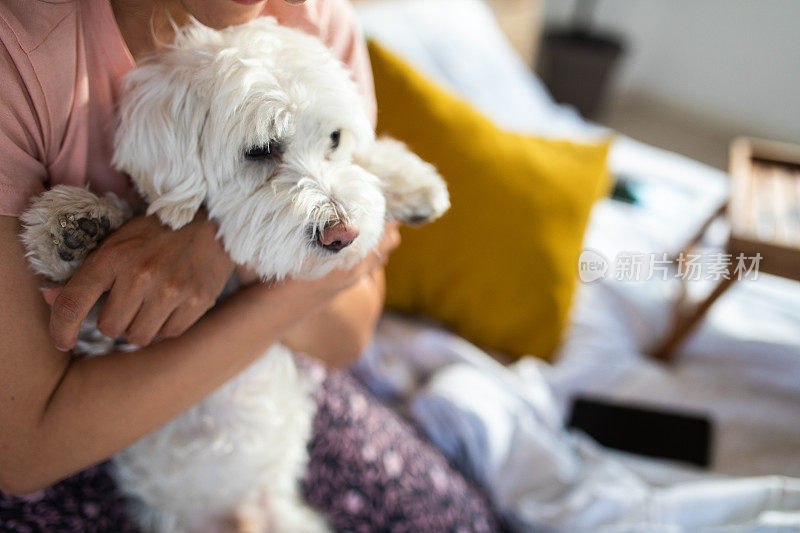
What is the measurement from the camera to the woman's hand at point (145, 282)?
583 mm

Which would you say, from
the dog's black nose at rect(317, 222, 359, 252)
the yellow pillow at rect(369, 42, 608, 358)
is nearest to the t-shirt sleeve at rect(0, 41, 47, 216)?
the dog's black nose at rect(317, 222, 359, 252)

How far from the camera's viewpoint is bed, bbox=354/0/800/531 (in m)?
1.06

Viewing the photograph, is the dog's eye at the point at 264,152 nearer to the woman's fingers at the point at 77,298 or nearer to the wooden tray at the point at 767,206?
the woman's fingers at the point at 77,298

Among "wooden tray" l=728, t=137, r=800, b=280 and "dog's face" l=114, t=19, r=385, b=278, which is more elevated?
"dog's face" l=114, t=19, r=385, b=278

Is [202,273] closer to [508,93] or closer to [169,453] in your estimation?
[169,453]

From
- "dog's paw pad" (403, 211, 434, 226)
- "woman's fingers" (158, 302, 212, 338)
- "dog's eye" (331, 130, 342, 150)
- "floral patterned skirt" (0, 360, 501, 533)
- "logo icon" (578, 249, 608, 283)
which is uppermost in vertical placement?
"dog's eye" (331, 130, 342, 150)

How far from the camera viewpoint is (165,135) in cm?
61

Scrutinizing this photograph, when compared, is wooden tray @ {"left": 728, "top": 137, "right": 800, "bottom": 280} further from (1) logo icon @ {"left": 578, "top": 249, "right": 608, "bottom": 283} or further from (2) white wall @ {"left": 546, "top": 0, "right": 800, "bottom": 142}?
(2) white wall @ {"left": 546, "top": 0, "right": 800, "bottom": 142}

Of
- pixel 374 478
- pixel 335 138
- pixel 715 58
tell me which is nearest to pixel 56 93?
pixel 335 138

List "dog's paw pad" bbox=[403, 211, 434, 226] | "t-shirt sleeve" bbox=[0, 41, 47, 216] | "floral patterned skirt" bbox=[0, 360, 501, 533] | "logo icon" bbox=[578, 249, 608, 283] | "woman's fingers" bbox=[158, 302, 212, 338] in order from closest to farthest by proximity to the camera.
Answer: "t-shirt sleeve" bbox=[0, 41, 47, 216]
"woman's fingers" bbox=[158, 302, 212, 338]
"dog's paw pad" bbox=[403, 211, 434, 226]
"floral patterned skirt" bbox=[0, 360, 501, 533]
"logo icon" bbox=[578, 249, 608, 283]

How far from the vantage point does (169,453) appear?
2.67 feet

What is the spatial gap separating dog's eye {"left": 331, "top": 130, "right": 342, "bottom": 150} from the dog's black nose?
0.14 metres

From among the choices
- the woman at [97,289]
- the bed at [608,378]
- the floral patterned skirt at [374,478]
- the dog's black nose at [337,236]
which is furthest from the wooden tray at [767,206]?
the dog's black nose at [337,236]

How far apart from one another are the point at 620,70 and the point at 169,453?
3400 millimetres
